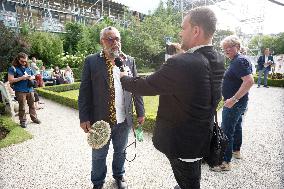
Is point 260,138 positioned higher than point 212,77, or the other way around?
point 212,77

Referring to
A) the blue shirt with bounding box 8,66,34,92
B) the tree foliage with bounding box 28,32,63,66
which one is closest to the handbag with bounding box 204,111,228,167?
the blue shirt with bounding box 8,66,34,92

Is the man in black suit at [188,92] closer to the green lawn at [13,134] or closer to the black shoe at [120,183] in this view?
the black shoe at [120,183]

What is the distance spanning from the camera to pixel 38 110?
9164 millimetres

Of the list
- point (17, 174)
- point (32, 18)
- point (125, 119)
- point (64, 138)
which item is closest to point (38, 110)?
point (64, 138)

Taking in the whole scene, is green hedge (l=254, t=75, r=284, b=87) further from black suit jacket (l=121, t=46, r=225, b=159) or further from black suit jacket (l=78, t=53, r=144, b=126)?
A: black suit jacket (l=121, t=46, r=225, b=159)

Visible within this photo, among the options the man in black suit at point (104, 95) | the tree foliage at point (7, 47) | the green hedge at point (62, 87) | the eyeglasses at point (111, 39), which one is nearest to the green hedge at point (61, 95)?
the green hedge at point (62, 87)

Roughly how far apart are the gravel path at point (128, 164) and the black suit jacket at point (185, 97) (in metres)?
1.73

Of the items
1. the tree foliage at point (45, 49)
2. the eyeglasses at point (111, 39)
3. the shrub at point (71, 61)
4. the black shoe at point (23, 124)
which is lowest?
the black shoe at point (23, 124)

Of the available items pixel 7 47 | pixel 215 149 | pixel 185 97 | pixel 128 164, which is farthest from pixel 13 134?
pixel 7 47

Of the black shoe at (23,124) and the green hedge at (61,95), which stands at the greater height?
the green hedge at (61,95)

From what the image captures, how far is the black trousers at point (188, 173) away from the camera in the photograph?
2246 millimetres

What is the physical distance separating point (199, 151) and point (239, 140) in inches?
103

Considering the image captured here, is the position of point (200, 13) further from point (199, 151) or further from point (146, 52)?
point (146, 52)

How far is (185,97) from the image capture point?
2.01 metres
